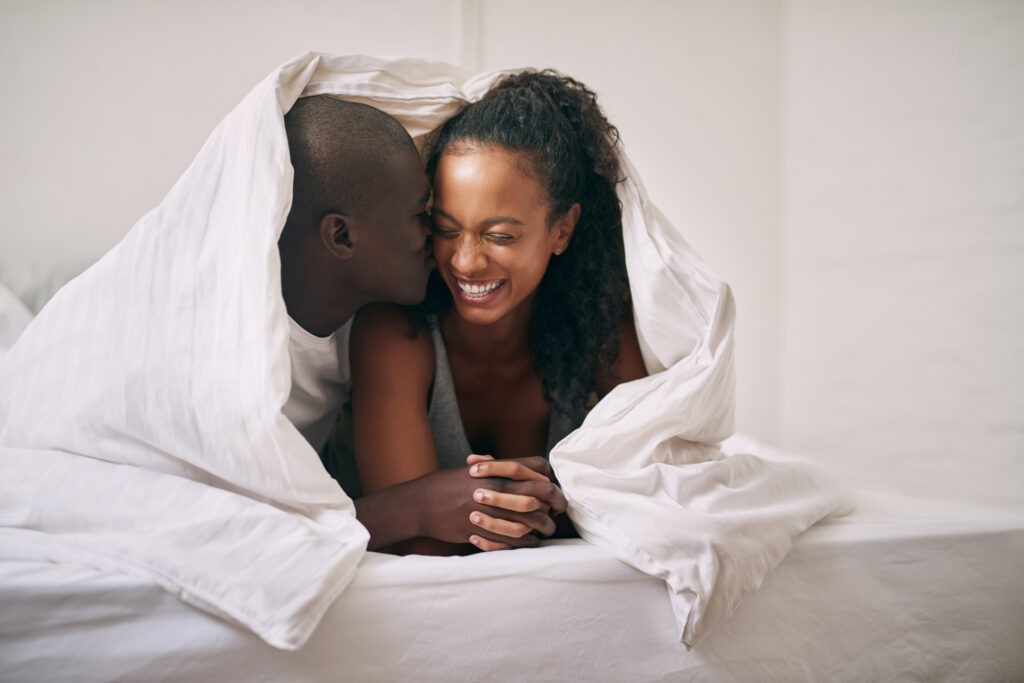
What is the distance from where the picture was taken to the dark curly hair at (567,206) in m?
1.22

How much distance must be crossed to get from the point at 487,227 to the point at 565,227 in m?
0.20

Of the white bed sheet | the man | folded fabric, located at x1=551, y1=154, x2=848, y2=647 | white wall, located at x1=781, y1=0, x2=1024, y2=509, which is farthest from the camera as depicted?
white wall, located at x1=781, y1=0, x2=1024, y2=509

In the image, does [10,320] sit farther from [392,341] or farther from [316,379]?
[392,341]

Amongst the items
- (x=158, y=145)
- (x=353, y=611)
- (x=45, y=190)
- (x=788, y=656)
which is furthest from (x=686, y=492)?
(x=45, y=190)

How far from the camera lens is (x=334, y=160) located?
110 centimetres

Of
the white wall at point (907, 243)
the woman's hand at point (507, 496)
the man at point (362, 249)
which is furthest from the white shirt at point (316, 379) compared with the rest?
the white wall at point (907, 243)

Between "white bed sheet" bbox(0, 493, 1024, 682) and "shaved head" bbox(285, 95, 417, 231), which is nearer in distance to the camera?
"white bed sheet" bbox(0, 493, 1024, 682)

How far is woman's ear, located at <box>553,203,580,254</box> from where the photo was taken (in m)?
1.29

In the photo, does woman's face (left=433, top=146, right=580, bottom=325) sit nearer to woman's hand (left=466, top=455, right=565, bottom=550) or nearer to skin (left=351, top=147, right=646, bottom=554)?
skin (left=351, top=147, right=646, bottom=554)

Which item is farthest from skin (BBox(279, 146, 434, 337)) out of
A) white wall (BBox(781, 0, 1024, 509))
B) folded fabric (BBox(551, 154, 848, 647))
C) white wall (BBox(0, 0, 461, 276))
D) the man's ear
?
white wall (BBox(781, 0, 1024, 509))


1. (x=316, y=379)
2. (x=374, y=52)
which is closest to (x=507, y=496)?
(x=316, y=379)

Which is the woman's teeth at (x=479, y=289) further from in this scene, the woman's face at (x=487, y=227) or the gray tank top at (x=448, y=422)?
the gray tank top at (x=448, y=422)

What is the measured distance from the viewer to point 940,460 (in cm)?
174

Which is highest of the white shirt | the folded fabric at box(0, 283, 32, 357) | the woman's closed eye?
the woman's closed eye
